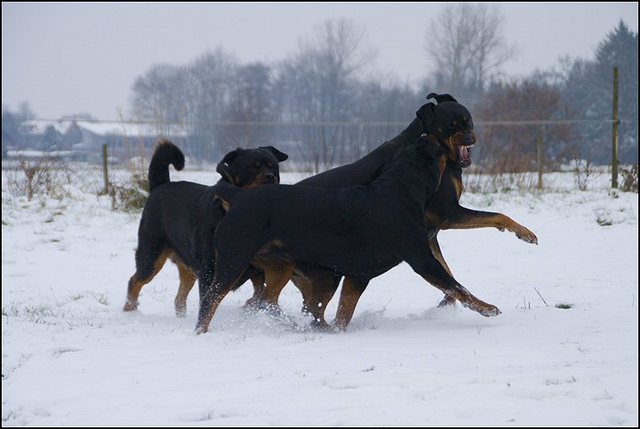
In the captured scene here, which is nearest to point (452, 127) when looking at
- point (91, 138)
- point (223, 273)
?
point (223, 273)

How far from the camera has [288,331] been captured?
583cm

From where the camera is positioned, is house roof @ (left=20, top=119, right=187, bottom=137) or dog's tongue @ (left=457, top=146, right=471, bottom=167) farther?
house roof @ (left=20, top=119, right=187, bottom=137)

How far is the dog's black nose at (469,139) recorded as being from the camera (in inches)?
249

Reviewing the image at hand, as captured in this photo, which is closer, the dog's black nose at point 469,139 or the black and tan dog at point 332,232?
the black and tan dog at point 332,232

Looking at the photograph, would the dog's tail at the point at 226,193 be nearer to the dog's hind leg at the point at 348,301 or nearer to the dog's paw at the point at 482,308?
the dog's hind leg at the point at 348,301

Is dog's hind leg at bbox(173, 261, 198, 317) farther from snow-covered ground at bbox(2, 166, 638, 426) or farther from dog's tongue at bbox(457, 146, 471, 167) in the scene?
dog's tongue at bbox(457, 146, 471, 167)

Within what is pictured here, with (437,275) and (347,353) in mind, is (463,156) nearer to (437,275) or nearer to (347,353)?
(437,275)

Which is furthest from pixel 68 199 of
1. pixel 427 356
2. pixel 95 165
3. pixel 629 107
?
pixel 629 107

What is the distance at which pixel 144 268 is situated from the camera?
685 centimetres

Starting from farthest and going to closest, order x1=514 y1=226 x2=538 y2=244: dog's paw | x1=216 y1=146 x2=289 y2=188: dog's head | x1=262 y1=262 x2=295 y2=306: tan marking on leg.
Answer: x1=216 y1=146 x2=289 y2=188: dog's head, x1=262 y1=262 x2=295 y2=306: tan marking on leg, x1=514 y1=226 x2=538 y2=244: dog's paw

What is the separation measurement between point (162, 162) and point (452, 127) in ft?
8.22

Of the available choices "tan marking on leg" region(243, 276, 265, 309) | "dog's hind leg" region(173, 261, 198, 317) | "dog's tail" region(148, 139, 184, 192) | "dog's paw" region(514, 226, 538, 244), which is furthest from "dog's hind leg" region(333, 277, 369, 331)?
"dog's tail" region(148, 139, 184, 192)

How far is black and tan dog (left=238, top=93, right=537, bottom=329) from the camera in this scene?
19.7ft

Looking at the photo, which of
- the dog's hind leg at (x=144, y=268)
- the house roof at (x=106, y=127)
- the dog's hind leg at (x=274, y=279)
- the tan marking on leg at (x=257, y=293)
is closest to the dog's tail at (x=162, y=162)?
the dog's hind leg at (x=144, y=268)
